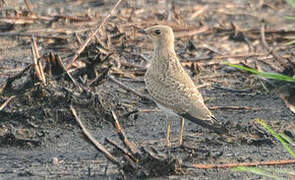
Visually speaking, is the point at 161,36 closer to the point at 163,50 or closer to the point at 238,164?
the point at 163,50

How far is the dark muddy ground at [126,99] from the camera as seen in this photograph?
4.84 meters

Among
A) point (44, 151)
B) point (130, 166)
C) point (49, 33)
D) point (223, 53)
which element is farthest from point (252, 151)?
point (49, 33)

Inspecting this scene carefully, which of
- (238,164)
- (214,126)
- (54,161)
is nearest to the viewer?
(238,164)

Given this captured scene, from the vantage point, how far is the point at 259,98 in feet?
22.8

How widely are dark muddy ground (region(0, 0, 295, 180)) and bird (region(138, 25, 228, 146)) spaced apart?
0.77 ft

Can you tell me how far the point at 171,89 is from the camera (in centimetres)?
551

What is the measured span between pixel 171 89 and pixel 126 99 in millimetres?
1237

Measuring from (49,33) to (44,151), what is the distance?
3.88 metres

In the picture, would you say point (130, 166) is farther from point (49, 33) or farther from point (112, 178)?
point (49, 33)

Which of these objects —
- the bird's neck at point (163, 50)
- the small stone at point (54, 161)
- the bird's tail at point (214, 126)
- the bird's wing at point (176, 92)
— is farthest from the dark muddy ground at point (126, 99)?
the bird's neck at point (163, 50)

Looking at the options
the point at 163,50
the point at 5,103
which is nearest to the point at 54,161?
the point at 5,103

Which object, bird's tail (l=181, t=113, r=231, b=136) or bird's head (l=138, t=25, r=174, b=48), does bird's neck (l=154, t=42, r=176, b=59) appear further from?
bird's tail (l=181, t=113, r=231, b=136)

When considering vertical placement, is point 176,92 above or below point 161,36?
below

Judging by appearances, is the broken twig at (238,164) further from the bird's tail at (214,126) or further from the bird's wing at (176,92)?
the bird's wing at (176,92)
